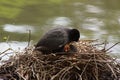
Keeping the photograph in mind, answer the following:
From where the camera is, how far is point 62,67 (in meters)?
6.33

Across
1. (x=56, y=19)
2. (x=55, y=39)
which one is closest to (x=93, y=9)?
(x=56, y=19)

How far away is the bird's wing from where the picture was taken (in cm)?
645

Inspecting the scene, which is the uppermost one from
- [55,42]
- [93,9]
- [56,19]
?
[93,9]

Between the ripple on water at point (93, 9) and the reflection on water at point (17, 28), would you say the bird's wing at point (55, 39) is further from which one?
the ripple on water at point (93, 9)

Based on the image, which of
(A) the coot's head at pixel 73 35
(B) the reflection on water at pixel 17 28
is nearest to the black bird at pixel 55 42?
(A) the coot's head at pixel 73 35

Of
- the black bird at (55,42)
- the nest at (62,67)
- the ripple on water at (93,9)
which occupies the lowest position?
the nest at (62,67)

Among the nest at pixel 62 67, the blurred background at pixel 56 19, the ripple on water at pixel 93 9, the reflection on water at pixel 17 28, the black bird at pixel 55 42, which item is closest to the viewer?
the nest at pixel 62 67

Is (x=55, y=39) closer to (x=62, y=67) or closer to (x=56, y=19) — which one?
(x=62, y=67)

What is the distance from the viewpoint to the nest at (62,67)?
630 centimetres

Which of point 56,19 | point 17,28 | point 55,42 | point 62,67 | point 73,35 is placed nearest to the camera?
point 62,67

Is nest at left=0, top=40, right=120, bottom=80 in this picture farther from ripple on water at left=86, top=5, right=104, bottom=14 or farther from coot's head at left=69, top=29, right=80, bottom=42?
ripple on water at left=86, top=5, right=104, bottom=14

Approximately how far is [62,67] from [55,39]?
A: 1.34 ft

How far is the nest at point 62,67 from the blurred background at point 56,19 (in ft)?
6.13

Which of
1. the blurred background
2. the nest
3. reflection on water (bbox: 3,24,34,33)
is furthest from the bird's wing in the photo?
reflection on water (bbox: 3,24,34,33)
